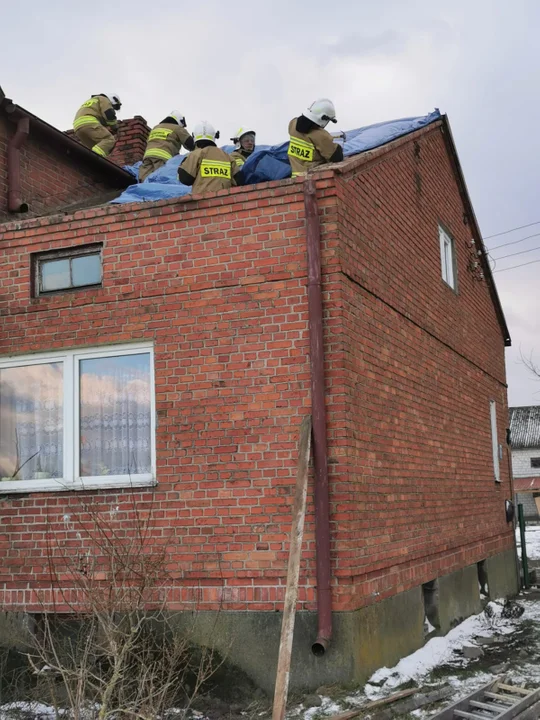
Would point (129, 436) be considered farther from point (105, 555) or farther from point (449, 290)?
point (449, 290)

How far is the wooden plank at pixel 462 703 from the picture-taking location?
6.59 m

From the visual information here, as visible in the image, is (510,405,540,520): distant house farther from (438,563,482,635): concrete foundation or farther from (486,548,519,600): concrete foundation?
(438,563,482,635): concrete foundation

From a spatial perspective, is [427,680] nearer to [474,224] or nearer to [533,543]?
[474,224]

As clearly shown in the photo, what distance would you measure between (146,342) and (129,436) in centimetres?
90

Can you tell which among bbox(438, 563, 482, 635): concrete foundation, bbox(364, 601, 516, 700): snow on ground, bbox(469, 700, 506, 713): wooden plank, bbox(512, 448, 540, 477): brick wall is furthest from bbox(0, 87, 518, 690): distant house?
bbox(512, 448, 540, 477): brick wall

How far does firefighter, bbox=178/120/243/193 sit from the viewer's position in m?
9.08

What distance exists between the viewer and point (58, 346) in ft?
27.0

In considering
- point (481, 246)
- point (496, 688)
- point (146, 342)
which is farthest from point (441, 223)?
point (496, 688)

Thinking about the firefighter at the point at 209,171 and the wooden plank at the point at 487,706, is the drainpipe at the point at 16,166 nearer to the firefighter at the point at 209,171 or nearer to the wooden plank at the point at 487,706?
the firefighter at the point at 209,171

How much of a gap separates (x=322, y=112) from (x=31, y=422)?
14.9 ft

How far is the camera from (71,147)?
10852 millimetres

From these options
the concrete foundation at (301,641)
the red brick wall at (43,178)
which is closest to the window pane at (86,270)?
the red brick wall at (43,178)

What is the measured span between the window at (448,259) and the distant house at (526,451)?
1421 inches

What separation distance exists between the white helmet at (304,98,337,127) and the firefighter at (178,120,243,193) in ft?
3.28
